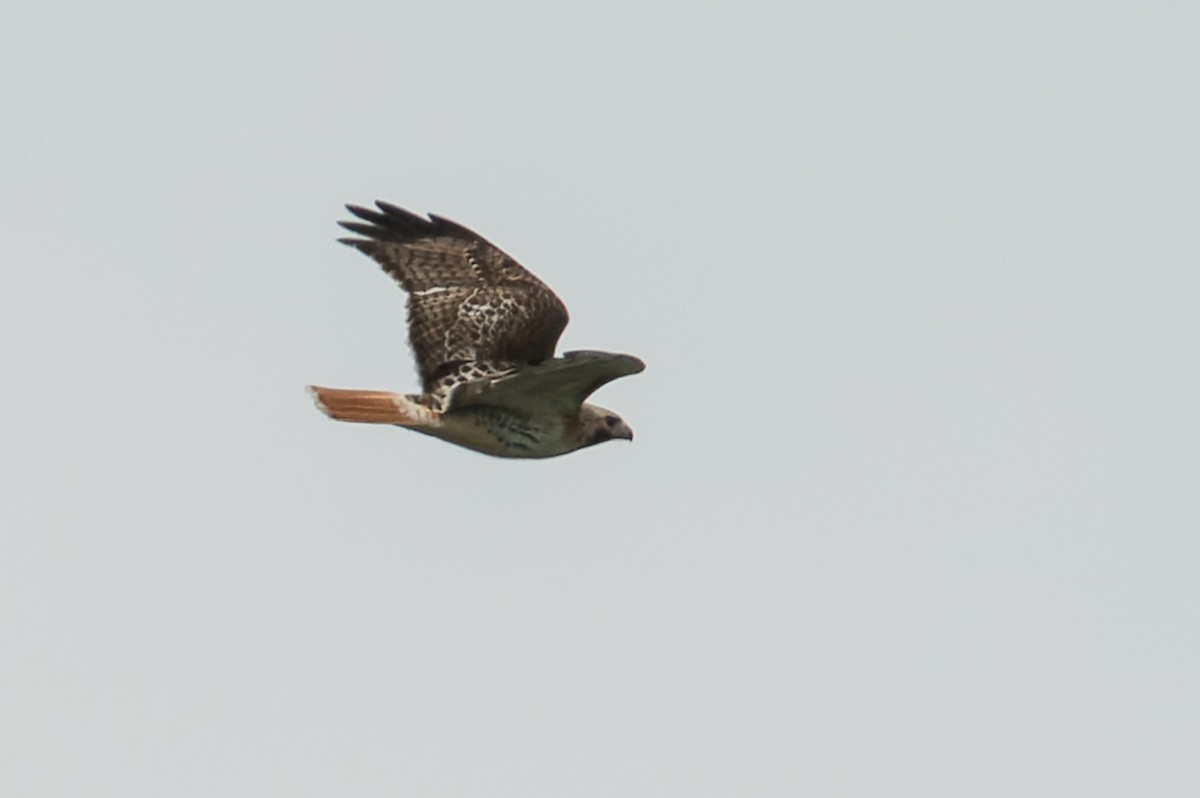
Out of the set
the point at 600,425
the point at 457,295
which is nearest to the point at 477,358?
the point at 457,295

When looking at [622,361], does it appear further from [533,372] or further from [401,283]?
[401,283]

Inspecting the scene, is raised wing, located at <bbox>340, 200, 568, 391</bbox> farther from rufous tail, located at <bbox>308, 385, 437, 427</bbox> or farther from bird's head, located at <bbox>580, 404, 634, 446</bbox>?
bird's head, located at <bbox>580, 404, 634, 446</bbox>

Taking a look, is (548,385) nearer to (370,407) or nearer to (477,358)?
(477,358)

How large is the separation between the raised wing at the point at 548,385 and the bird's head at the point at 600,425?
517 millimetres

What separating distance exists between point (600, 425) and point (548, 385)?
1.48 meters

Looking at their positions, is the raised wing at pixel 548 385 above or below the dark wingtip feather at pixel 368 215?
below

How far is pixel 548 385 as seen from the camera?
13.4 metres

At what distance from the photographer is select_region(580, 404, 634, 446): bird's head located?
14.6m

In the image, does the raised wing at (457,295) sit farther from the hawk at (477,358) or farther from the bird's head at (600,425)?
the bird's head at (600,425)

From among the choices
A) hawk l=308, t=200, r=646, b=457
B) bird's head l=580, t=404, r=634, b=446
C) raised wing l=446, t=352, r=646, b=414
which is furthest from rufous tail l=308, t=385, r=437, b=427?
bird's head l=580, t=404, r=634, b=446

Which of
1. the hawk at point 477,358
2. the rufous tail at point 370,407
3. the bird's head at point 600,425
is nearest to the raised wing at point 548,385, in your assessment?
the hawk at point 477,358

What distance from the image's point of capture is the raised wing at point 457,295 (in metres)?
13.9

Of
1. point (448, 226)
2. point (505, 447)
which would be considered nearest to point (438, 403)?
point (505, 447)

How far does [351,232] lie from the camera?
1517 cm
